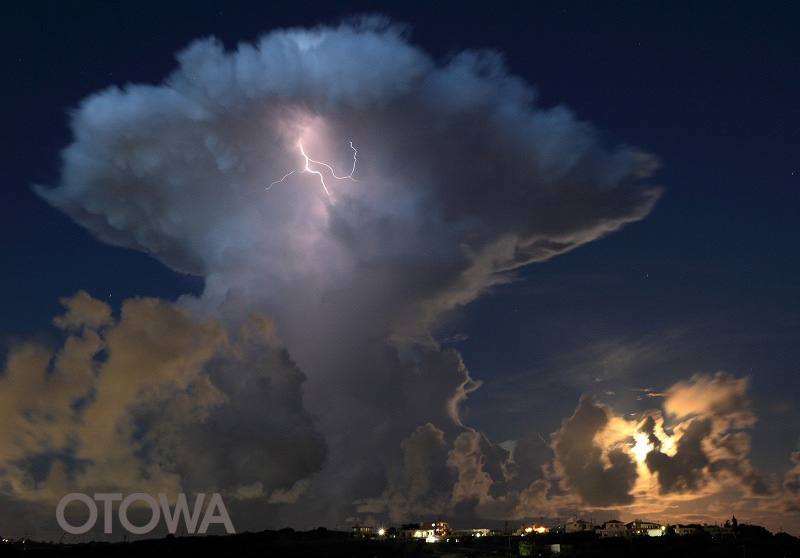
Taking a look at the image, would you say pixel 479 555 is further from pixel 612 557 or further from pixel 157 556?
pixel 157 556

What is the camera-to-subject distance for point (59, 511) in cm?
11181

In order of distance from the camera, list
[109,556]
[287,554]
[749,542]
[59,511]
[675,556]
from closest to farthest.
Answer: [59,511], [675,556], [749,542], [287,554], [109,556]

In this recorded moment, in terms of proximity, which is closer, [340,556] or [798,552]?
[798,552]

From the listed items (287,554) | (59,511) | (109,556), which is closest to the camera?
(59,511)

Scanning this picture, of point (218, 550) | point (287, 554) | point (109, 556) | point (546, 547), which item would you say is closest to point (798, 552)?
point (546, 547)

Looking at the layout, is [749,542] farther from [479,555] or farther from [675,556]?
[479,555]

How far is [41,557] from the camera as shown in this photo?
608ft

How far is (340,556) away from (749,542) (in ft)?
330

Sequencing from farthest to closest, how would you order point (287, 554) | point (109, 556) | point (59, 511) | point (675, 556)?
point (109, 556) → point (287, 554) → point (675, 556) → point (59, 511)

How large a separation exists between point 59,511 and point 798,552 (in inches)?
5834

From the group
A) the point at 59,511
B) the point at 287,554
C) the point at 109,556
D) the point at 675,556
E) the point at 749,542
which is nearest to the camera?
the point at 59,511

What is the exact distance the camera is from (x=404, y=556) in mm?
189875

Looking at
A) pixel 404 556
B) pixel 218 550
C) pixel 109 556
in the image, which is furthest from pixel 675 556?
pixel 109 556

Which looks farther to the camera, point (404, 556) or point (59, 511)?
point (404, 556)
